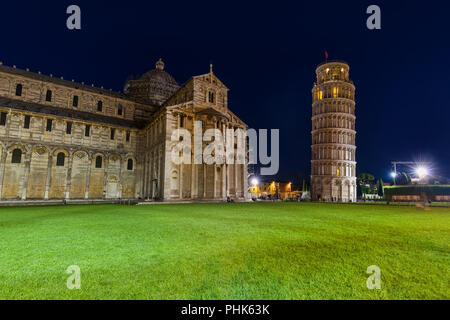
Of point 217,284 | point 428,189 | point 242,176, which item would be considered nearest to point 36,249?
point 217,284

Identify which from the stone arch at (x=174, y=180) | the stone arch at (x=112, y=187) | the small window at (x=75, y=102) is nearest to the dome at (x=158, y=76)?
the small window at (x=75, y=102)

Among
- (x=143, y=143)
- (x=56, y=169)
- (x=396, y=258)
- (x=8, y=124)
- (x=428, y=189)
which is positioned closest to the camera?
(x=396, y=258)

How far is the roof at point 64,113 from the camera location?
32506mm

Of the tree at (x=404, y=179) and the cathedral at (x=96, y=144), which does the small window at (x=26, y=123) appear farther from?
the tree at (x=404, y=179)

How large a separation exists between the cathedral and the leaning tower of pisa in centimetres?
3062

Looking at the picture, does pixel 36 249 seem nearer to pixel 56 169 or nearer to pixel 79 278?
pixel 79 278

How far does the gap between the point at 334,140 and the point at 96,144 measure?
5435 cm

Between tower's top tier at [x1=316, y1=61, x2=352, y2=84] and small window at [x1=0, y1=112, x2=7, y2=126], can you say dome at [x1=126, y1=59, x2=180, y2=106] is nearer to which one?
small window at [x1=0, y1=112, x2=7, y2=126]

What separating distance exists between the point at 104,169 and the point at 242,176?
74.0 ft

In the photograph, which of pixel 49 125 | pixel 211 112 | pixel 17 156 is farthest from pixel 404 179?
pixel 17 156

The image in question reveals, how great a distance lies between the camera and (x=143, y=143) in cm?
4072

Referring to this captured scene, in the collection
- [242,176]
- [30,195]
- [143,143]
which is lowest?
[30,195]

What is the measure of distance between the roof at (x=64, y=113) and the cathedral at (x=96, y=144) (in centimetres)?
12
